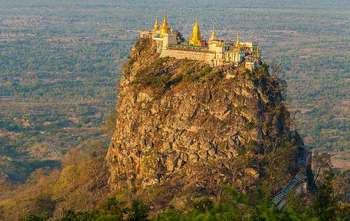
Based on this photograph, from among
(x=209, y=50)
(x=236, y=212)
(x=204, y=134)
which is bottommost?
(x=204, y=134)

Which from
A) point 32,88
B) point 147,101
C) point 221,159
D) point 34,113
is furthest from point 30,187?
point 32,88

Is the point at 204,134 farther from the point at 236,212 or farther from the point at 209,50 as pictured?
the point at 236,212

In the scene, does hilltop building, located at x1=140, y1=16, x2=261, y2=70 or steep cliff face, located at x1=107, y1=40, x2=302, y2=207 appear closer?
steep cliff face, located at x1=107, y1=40, x2=302, y2=207

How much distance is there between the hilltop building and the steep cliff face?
647mm

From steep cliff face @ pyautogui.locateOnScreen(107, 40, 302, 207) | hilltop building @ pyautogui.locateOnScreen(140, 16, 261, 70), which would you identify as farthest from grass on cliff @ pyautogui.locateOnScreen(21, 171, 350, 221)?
hilltop building @ pyautogui.locateOnScreen(140, 16, 261, 70)

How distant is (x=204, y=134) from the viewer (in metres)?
52.5

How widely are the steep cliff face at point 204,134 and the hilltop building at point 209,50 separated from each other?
65cm

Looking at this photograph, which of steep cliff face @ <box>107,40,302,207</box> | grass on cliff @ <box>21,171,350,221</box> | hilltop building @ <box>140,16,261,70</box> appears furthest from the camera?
hilltop building @ <box>140,16,261,70</box>

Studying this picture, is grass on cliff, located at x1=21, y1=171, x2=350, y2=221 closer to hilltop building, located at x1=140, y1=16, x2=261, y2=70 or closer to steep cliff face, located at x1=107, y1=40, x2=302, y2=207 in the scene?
steep cliff face, located at x1=107, y1=40, x2=302, y2=207

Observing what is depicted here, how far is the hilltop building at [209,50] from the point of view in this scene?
Result: 54281 mm

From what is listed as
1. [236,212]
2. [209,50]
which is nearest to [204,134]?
[209,50]

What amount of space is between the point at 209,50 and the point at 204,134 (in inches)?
237

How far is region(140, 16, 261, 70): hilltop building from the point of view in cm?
5428

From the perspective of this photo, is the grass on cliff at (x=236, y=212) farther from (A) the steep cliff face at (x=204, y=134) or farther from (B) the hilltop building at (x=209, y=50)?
(B) the hilltop building at (x=209, y=50)
